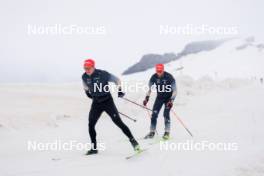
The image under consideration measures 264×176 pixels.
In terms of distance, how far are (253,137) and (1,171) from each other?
6.05 meters

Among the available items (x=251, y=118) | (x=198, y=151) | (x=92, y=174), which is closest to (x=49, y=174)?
(x=92, y=174)

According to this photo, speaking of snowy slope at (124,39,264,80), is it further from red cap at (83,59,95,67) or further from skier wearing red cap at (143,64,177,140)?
red cap at (83,59,95,67)

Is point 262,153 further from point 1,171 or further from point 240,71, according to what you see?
point 240,71
